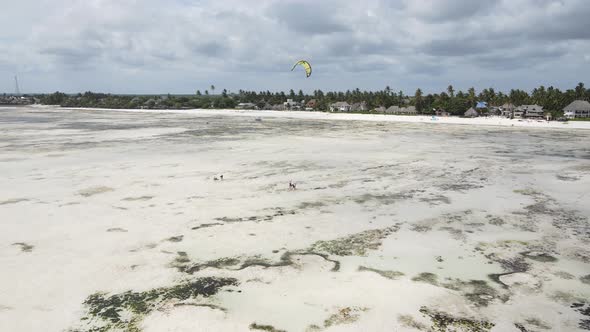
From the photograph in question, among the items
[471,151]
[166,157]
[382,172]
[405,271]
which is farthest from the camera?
[471,151]

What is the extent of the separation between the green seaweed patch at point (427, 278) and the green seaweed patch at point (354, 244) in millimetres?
1934

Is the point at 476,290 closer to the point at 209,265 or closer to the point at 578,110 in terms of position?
the point at 209,265

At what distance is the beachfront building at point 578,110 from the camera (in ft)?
269

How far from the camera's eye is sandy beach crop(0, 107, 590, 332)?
9.20 metres

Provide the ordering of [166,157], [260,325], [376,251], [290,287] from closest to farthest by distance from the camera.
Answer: [260,325]
[290,287]
[376,251]
[166,157]

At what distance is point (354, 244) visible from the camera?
13.2m

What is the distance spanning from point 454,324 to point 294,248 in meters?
5.45

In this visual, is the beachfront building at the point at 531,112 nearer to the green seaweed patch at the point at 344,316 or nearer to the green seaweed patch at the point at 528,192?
the green seaweed patch at the point at 528,192

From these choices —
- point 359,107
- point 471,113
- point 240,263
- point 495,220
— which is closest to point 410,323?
point 240,263

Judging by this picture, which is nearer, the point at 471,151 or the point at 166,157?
the point at 166,157

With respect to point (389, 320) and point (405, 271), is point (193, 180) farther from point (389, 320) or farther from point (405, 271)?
point (389, 320)

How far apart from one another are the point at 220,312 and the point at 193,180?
14.1 meters

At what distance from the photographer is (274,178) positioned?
75.6 feet

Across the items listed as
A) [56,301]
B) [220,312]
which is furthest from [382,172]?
[56,301]
